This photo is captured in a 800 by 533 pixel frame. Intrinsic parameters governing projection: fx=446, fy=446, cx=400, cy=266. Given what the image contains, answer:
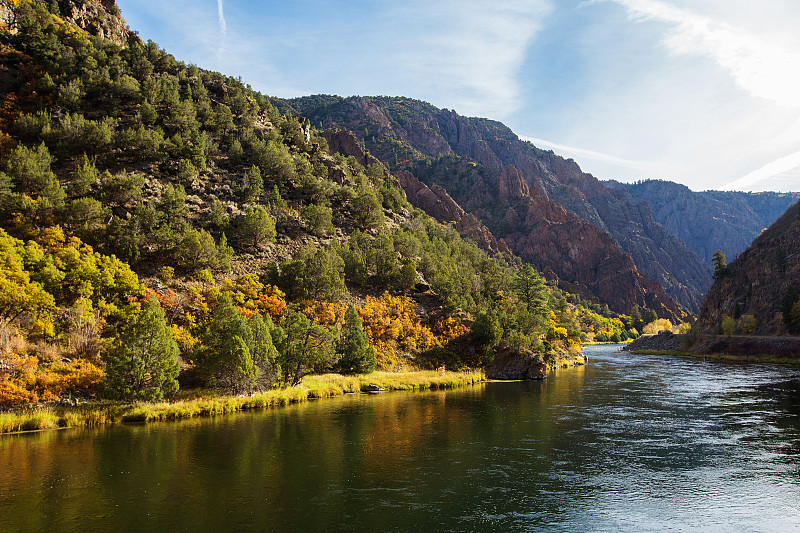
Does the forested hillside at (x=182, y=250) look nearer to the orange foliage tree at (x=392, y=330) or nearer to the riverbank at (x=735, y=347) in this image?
the orange foliage tree at (x=392, y=330)

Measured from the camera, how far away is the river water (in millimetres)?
19000

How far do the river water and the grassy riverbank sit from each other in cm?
188

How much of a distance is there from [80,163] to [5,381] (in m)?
49.6

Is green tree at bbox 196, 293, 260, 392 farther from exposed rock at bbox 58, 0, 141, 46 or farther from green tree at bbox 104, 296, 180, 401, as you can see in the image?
exposed rock at bbox 58, 0, 141, 46

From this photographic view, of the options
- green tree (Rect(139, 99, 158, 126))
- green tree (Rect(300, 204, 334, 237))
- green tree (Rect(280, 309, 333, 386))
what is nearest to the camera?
green tree (Rect(280, 309, 333, 386))

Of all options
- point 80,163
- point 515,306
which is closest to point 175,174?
point 80,163

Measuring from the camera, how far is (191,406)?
1586 inches

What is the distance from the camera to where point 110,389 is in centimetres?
3675

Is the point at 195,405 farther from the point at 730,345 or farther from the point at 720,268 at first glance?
the point at 720,268

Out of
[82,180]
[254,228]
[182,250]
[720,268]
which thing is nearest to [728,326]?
[720,268]

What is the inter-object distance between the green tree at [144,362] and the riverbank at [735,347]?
11588 centimetres

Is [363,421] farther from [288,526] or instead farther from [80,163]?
[80,163]

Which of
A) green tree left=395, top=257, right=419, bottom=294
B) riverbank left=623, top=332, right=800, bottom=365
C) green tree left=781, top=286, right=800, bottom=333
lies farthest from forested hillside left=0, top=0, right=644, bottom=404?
green tree left=781, top=286, right=800, bottom=333

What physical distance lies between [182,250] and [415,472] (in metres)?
50.5
